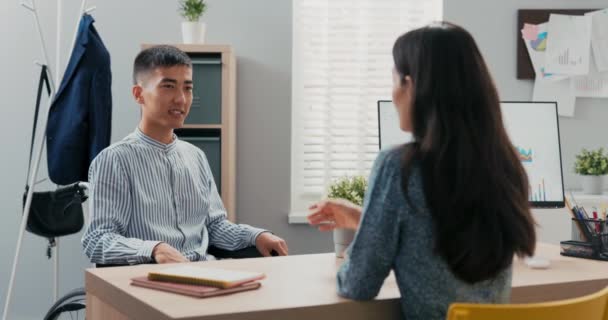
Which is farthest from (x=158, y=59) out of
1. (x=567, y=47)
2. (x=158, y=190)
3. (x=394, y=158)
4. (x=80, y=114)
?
(x=567, y=47)

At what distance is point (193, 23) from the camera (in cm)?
377

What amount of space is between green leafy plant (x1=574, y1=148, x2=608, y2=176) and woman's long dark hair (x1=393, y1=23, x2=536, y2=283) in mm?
2621

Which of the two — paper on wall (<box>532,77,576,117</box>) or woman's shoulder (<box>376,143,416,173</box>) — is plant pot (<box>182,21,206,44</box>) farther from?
woman's shoulder (<box>376,143,416,173</box>)

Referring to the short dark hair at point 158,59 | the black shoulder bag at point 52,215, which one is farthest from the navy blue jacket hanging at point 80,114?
the short dark hair at point 158,59

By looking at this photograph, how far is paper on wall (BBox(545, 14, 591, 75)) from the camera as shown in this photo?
4.18m

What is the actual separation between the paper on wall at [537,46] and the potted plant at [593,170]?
1.65ft

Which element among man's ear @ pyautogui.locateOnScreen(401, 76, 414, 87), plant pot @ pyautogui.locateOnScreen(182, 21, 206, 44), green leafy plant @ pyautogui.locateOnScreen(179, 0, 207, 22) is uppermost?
green leafy plant @ pyautogui.locateOnScreen(179, 0, 207, 22)

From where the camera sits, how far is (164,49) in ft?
8.84

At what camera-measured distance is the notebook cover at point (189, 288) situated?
1552mm

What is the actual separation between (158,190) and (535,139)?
4.07 feet

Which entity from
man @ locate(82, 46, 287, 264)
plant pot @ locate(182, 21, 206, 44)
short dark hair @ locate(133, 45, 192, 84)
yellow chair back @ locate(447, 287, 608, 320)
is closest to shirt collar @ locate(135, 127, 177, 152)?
man @ locate(82, 46, 287, 264)

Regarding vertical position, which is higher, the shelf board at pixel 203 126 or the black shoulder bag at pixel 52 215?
the shelf board at pixel 203 126

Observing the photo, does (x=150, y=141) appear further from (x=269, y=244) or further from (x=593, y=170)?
(x=593, y=170)

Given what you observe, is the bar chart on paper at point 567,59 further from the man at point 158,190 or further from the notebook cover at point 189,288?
the notebook cover at point 189,288
